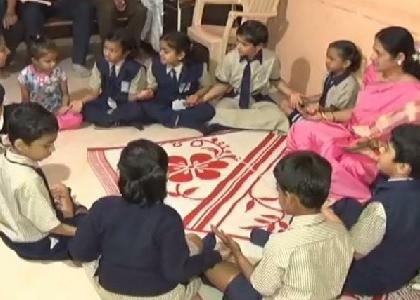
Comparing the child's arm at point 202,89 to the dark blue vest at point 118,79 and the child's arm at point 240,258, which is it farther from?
the child's arm at point 240,258

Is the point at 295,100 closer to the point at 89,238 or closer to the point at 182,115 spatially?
the point at 182,115

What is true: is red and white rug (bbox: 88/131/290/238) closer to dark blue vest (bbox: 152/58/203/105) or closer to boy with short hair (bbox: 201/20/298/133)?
boy with short hair (bbox: 201/20/298/133)

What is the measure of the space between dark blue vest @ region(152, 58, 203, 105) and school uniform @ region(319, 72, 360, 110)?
0.70 m

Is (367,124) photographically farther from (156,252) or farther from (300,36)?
(156,252)

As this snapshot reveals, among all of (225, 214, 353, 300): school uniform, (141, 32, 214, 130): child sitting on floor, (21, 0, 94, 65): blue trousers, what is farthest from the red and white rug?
(21, 0, 94, 65): blue trousers

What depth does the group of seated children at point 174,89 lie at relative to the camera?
3494mm

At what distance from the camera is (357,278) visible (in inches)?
87.9

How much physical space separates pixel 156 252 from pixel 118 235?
12 cm

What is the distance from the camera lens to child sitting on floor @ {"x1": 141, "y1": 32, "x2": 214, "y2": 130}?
3.55 m

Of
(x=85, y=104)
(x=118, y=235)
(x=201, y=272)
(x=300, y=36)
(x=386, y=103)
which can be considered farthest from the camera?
(x=300, y=36)

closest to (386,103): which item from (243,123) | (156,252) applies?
(243,123)

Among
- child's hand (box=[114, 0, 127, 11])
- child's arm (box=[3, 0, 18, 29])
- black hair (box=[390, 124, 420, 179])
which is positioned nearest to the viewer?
black hair (box=[390, 124, 420, 179])

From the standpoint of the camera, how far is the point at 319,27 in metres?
3.82

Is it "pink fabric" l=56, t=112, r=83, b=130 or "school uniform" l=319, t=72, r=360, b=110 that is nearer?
"school uniform" l=319, t=72, r=360, b=110
